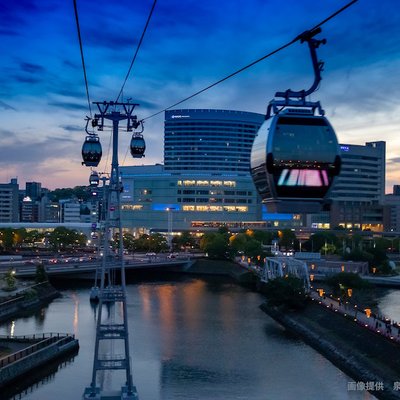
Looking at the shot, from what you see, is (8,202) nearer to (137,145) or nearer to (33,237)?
(33,237)

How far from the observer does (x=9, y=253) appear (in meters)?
73.4

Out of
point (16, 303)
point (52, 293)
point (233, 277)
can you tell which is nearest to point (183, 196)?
point (233, 277)

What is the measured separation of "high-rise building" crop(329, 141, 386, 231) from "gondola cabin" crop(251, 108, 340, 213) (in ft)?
304

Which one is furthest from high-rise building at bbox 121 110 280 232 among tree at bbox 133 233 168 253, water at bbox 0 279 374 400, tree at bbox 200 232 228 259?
water at bbox 0 279 374 400

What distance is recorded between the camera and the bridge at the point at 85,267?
48.9 m

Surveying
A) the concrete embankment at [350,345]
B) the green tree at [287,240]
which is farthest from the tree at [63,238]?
the concrete embankment at [350,345]

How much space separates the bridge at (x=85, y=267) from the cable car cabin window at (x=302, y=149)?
37.3 metres

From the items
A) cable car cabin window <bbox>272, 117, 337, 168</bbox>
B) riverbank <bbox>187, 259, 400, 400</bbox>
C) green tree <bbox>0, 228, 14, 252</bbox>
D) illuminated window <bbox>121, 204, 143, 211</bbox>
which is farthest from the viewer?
illuminated window <bbox>121, 204, 143, 211</bbox>

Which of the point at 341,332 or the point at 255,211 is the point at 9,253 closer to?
the point at 255,211

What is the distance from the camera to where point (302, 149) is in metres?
8.52

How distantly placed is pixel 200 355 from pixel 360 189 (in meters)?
86.3

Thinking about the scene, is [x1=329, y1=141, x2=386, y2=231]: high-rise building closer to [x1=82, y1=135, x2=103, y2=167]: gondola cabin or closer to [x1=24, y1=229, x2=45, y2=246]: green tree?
[x1=24, y1=229, x2=45, y2=246]: green tree

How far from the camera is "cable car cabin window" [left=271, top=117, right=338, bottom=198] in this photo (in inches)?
334

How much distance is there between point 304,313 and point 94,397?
57.9 ft
